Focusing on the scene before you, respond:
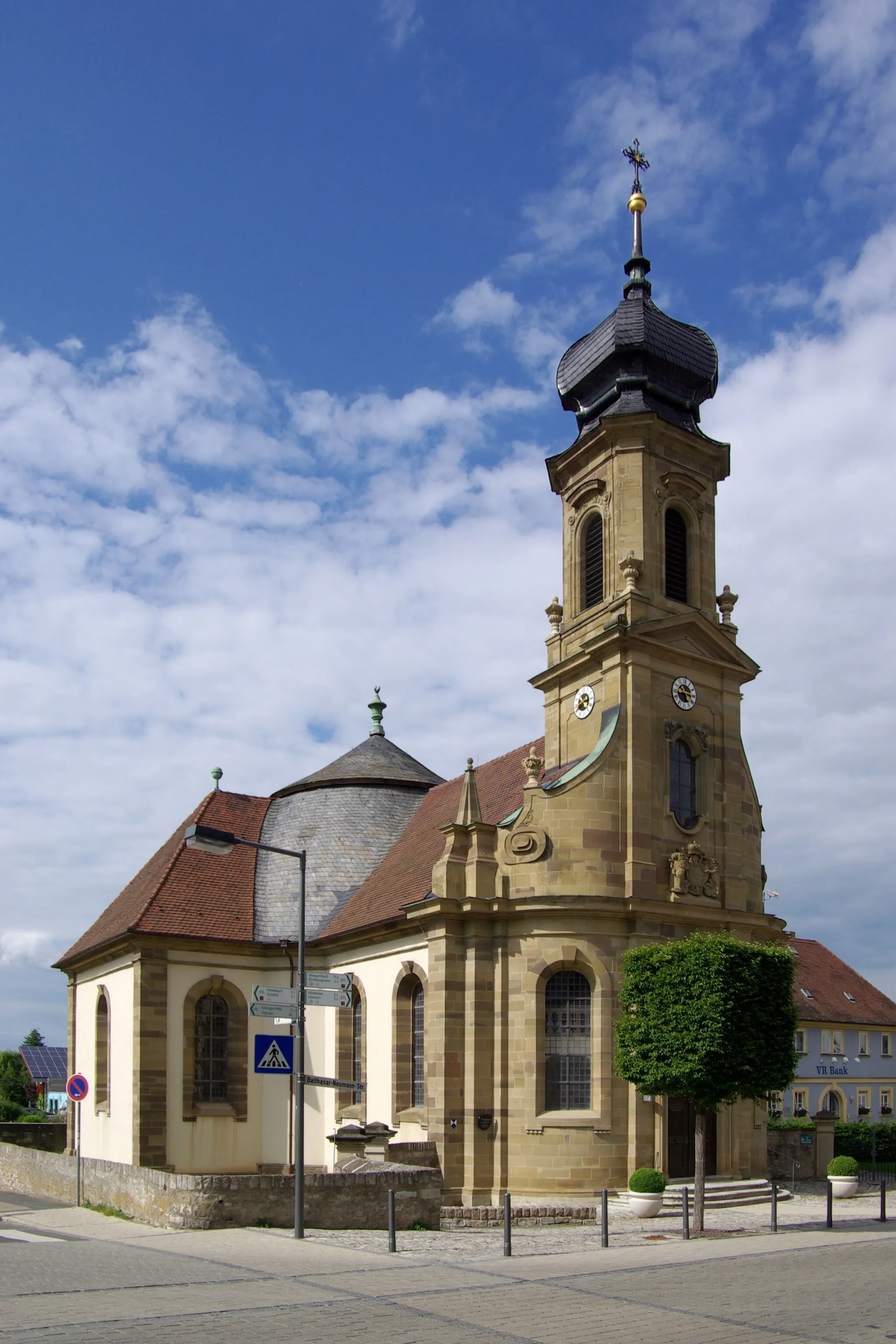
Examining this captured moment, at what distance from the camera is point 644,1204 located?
984 inches

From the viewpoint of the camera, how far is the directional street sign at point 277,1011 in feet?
68.8

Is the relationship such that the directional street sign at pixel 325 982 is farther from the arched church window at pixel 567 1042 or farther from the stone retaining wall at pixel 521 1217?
the arched church window at pixel 567 1042

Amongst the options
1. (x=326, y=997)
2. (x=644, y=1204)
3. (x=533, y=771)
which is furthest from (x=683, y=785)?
(x=326, y=997)

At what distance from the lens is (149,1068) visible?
33.1 metres

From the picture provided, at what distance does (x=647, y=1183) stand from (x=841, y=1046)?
3860 cm

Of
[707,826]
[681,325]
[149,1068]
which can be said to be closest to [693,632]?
[707,826]

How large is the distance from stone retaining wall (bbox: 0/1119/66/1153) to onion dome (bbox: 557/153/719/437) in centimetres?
2884

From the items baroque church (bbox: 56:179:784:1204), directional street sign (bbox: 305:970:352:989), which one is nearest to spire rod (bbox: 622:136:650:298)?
baroque church (bbox: 56:179:784:1204)

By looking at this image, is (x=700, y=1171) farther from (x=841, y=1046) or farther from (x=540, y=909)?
(x=841, y=1046)

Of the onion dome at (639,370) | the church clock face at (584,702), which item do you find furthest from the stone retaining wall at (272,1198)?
the onion dome at (639,370)

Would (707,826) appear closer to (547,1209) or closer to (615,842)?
(615,842)

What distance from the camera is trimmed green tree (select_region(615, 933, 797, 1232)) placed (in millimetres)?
23859

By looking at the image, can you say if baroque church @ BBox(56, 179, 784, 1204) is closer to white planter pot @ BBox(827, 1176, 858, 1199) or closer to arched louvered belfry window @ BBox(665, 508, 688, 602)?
arched louvered belfry window @ BBox(665, 508, 688, 602)

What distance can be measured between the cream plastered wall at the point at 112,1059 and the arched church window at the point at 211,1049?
1.84m
